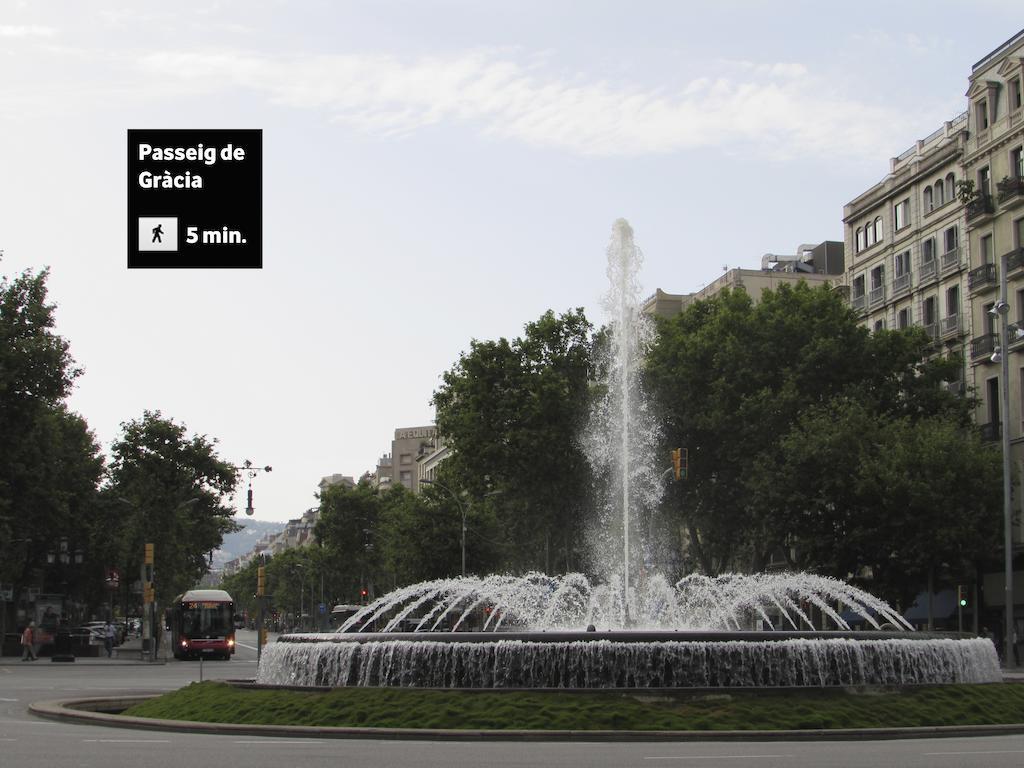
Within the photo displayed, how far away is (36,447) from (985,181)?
1560 inches

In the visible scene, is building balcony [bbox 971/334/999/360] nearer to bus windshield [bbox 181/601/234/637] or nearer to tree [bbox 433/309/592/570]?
tree [bbox 433/309/592/570]

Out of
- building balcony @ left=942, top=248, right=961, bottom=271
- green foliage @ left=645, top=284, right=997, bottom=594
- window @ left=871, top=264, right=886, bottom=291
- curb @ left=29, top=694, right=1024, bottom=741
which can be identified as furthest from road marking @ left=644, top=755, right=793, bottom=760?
window @ left=871, top=264, right=886, bottom=291

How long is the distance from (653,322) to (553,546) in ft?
42.5

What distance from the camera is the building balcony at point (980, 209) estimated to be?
57500 millimetres

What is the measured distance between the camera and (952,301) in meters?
61.6

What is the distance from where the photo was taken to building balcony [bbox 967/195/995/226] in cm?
5750

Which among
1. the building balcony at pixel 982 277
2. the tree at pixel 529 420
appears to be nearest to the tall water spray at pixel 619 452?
the tree at pixel 529 420

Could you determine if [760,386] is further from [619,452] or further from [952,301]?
[952,301]

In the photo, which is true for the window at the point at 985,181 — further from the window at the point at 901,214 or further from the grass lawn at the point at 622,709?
the grass lawn at the point at 622,709

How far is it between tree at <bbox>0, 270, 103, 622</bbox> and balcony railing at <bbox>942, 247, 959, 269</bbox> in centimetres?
3567

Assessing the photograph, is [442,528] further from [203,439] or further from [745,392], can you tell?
[745,392]

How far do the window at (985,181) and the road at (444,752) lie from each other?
4227 cm

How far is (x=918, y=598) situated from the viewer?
6066cm

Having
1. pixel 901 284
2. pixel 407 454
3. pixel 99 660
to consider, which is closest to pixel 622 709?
pixel 99 660
